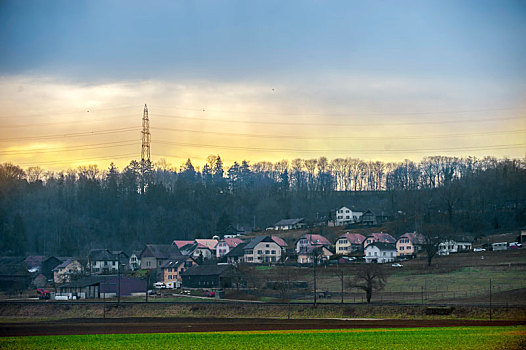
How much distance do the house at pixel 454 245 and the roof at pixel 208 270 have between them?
109ft

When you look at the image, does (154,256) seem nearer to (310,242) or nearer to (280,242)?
(280,242)

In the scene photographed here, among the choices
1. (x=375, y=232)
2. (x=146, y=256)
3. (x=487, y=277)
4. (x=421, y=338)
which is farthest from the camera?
(x=375, y=232)

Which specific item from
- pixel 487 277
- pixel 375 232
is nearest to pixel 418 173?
pixel 375 232

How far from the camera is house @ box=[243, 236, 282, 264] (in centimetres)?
10812

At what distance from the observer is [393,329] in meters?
44.9

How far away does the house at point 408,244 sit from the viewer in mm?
102625

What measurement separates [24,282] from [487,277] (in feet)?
215

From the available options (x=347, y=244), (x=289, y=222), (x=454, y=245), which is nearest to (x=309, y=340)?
(x=454, y=245)

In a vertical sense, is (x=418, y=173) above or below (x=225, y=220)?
above

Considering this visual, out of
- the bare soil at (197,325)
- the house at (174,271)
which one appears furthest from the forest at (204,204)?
the bare soil at (197,325)

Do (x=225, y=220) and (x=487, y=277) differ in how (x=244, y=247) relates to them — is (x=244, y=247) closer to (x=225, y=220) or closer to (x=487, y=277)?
(x=225, y=220)

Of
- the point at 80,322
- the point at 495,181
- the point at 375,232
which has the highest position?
the point at 495,181

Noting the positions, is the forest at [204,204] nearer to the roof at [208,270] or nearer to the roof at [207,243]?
the roof at [207,243]

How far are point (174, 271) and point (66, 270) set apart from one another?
2031 centimetres
